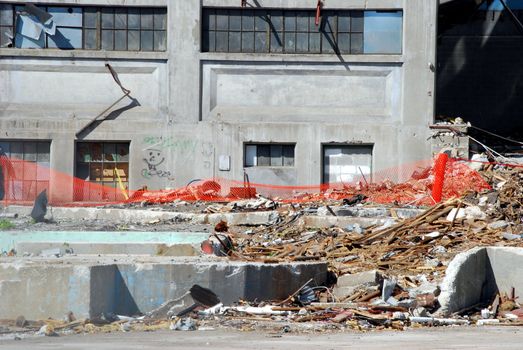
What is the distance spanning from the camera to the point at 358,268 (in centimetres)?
1419

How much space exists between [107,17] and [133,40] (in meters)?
1.02

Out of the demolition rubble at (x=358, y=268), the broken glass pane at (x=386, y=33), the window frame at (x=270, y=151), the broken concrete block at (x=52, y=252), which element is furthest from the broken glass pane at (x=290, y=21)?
the broken concrete block at (x=52, y=252)

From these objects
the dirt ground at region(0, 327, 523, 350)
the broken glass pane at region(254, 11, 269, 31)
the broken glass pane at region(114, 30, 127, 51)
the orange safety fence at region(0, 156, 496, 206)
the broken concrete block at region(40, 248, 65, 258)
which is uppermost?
the broken glass pane at region(254, 11, 269, 31)

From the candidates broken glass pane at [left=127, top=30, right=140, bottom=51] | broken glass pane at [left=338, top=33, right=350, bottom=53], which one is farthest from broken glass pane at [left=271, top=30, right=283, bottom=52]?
broken glass pane at [left=127, top=30, right=140, bottom=51]

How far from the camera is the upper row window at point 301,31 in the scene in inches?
1188

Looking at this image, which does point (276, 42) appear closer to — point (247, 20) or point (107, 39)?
point (247, 20)

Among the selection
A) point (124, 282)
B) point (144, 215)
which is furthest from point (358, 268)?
point (144, 215)

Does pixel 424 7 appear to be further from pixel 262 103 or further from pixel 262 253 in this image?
pixel 262 253

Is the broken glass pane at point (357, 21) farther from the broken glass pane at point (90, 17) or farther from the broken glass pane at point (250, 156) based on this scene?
the broken glass pane at point (90, 17)

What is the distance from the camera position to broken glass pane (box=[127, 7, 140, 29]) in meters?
30.1

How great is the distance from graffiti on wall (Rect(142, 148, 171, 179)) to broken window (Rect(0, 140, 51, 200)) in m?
2.88

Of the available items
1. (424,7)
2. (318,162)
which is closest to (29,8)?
(318,162)

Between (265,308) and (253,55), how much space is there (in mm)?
18629

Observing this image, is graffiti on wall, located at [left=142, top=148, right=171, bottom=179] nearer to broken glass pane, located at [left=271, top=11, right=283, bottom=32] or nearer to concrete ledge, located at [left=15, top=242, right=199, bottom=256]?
broken glass pane, located at [left=271, top=11, right=283, bottom=32]
